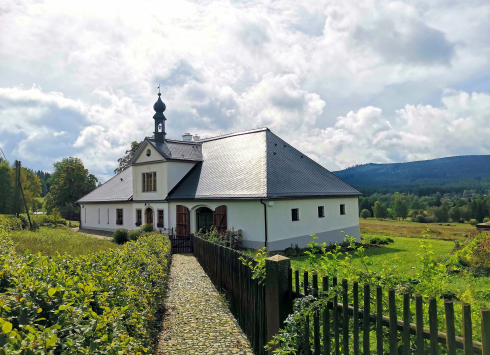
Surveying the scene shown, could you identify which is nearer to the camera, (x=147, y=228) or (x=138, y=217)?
(x=147, y=228)

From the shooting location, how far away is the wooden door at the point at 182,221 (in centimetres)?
2258

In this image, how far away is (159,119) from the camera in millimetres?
29078

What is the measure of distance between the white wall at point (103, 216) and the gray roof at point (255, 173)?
7.46 m

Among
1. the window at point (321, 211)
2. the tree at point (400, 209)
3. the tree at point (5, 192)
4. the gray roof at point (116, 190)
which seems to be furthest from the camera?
the tree at point (400, 209)

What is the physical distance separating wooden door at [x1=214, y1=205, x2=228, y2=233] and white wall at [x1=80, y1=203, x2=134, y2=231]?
11340mm

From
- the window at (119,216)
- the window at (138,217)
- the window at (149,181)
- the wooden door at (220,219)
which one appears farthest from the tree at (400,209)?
the wooden door at (220,219)

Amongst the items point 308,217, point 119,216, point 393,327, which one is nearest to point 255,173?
point 308,217

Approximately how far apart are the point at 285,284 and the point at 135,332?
1912mm

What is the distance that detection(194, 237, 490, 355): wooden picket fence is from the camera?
7.80ft

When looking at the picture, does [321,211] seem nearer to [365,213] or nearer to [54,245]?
[54,245]

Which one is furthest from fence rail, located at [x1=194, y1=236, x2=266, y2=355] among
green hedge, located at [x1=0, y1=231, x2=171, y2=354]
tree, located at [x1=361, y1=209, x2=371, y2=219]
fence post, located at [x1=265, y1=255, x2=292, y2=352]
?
tree, located at [x1=361, y1=209, x2=371, y2=219]

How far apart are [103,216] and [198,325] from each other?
2941cm

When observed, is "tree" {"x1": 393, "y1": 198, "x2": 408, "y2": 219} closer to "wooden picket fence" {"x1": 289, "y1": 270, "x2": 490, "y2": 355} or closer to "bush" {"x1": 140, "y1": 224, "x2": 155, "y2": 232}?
"bush" {"x1": 140, "y1": 224, "x2": 155, "y2": 232}

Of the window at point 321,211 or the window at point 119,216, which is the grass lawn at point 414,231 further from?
the window at point 119,216
